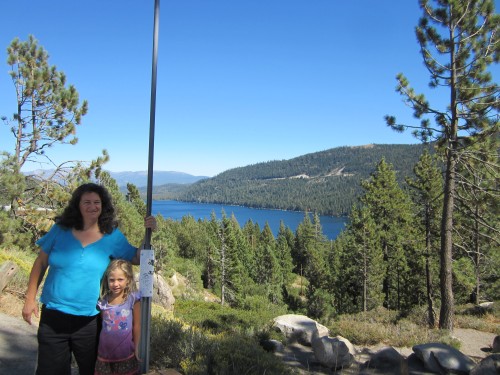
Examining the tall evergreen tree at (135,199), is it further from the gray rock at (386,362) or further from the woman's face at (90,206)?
the woman's face at (90,206)

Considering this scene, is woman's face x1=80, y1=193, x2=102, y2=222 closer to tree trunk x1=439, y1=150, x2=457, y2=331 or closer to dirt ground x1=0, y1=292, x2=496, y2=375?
dirt ground x1=0, y1=292, x2=496, y2=375

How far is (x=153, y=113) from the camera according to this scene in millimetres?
3193

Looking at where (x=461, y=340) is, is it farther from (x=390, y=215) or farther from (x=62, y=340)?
(x=390, y=215)

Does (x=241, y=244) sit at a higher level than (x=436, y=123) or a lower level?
lower

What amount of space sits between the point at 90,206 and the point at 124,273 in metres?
0.60

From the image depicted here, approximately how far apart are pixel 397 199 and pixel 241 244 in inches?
1107

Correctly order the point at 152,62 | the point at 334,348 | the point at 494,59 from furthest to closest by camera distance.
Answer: the point at 494,59 < the point at 334,348 < the point at 152,62

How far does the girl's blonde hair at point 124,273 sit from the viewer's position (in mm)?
2902

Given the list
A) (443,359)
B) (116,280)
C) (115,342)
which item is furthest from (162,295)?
(116,280)

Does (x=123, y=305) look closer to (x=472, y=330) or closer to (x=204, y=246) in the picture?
(x=472, y=330)

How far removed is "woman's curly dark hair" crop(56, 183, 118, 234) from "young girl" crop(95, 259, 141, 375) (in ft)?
1.06

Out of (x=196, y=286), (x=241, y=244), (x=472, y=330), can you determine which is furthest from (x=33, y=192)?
(x=241, y=244)

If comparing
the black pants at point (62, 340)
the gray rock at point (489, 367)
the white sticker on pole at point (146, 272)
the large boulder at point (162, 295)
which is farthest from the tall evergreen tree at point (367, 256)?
the black pants at point (62, 340)

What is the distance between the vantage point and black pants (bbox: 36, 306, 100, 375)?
2.75 m
